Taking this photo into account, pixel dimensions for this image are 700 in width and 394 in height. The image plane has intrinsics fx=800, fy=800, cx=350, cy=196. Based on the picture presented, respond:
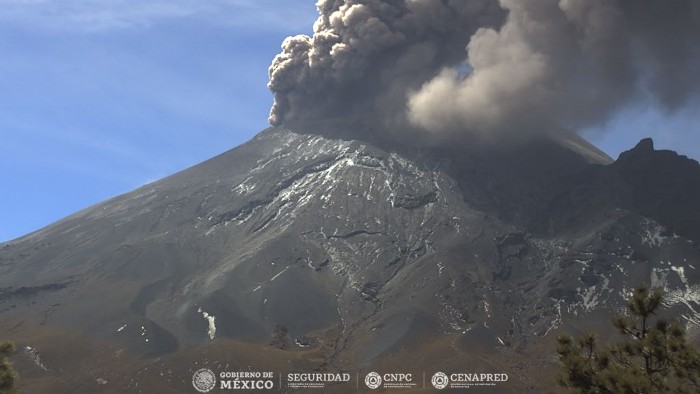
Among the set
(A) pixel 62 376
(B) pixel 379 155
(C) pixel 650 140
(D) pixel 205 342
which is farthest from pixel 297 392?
(C) pixel 650 140

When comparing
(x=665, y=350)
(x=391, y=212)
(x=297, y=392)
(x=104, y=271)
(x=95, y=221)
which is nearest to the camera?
(x=665, y=350)

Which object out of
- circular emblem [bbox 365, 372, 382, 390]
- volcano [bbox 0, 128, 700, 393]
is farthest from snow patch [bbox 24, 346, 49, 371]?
circular emblem [bbox 365, 372, 382, 390]

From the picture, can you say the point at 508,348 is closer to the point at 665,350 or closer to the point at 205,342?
the point at 205,342

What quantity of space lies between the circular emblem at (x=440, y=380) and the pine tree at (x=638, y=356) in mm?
88158

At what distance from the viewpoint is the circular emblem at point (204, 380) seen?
10475cm

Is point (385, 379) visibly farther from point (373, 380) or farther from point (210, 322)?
point (210, 322)

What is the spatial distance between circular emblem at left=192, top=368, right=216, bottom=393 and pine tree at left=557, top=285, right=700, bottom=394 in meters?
92.2

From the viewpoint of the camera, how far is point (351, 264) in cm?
14912

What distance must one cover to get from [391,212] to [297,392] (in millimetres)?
65167

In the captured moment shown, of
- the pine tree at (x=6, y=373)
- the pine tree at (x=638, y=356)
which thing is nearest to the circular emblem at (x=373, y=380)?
the pine tree at (x=6, y=373)

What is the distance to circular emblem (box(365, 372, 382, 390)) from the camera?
106 meters

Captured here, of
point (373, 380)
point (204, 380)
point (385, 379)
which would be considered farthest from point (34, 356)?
point (385, 379)

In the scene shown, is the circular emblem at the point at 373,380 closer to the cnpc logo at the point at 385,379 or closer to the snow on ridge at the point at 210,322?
the cnpc logo at the point at 385,379

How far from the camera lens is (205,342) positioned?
11681 cm
